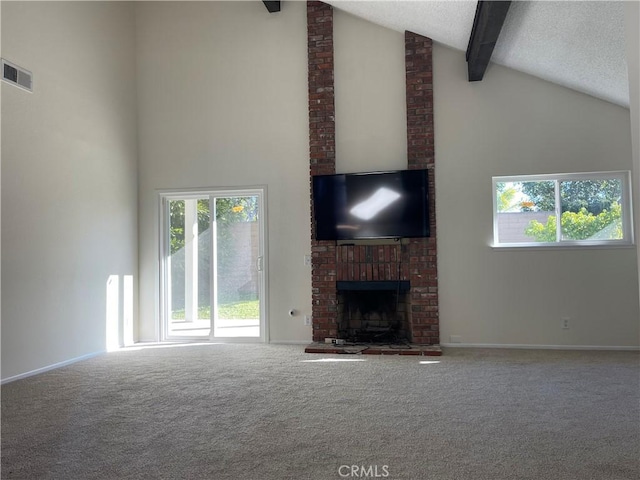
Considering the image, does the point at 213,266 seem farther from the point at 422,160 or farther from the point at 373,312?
the point at 422,160

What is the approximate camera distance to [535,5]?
3391 mm

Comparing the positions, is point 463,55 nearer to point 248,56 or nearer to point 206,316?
point 248,56

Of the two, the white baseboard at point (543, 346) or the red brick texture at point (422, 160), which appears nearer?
the white baseboard at point (543, 346)

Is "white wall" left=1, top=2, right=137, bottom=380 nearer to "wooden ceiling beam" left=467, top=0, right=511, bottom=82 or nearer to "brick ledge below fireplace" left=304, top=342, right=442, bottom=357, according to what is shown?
"brick ledge below fireplace" left=304, top=342, right=442, bottom=357

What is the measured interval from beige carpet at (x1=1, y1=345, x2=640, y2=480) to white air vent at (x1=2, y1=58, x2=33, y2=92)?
8.38ft

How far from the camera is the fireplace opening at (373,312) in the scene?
4789 mm

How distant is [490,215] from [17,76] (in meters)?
4.72

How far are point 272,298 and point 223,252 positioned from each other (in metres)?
0.85

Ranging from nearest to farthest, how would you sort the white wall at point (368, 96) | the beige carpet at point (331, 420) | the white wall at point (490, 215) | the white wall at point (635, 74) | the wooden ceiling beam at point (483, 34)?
1. the white wall at point (635, 74)
2. the beige carpet at point (331, 420)
3. the wooden ceiling beam at point (483, 34)
4. the white wall at point (490, 215)
5. the white wall at point (368, 96)

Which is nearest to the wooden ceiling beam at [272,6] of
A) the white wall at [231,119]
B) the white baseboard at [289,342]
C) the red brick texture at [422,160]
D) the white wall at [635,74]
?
the white wall at [231,119]

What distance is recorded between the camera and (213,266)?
5.30m

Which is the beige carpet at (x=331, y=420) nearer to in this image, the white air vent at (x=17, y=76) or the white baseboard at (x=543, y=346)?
the white baseboard at (x=543, y=346)

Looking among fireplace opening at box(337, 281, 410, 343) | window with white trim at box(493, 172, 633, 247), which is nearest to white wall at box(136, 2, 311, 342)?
fireplace opening at box(337, 281, 410, 343)

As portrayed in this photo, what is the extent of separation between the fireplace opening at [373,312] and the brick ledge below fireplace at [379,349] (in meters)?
0.18
